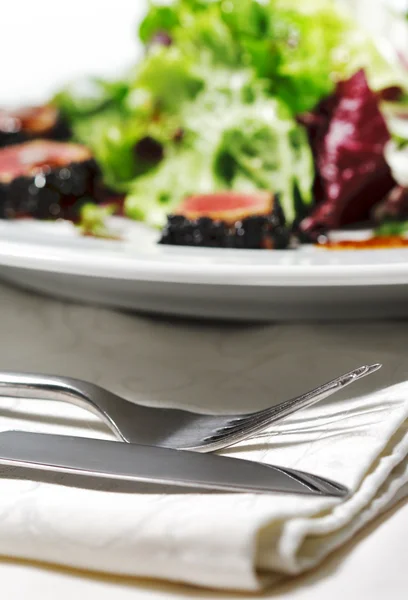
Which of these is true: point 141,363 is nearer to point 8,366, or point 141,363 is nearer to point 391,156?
point 8,366

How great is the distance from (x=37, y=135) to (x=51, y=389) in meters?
1.19

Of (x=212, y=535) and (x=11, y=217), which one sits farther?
(x=11, y=217)

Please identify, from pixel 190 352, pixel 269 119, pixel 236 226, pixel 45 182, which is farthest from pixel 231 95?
pixel 190 352

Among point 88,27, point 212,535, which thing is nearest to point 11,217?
point 212,535

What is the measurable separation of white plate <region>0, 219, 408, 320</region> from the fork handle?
10 cm

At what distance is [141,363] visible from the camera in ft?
2.47

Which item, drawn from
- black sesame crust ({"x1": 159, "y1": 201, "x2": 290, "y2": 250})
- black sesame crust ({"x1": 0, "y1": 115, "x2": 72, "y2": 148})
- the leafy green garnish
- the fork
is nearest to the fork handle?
the fork

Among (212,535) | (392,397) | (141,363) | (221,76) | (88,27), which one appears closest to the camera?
(212,535)

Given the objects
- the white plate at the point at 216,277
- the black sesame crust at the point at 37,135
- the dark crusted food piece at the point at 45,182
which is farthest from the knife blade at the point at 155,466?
the black sesame crust at the point at 37,135

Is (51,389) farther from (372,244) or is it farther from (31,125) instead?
(31,125)

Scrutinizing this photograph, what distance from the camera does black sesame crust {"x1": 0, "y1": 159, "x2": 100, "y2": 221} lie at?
131 centimetres

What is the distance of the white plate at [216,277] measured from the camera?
0.63 metres

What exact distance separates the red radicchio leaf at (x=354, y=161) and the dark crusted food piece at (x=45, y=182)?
40 centimetres

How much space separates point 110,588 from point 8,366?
36cm
